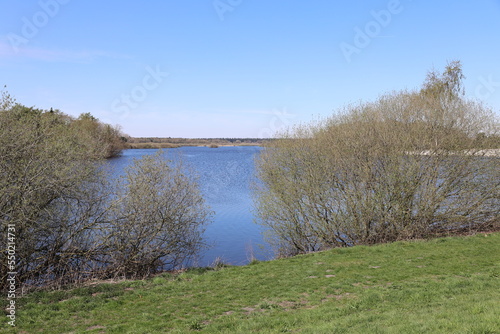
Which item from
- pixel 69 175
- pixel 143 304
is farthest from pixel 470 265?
pixel 69 175

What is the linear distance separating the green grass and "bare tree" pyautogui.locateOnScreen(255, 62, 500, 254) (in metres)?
3.71

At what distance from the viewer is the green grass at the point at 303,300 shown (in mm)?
6762

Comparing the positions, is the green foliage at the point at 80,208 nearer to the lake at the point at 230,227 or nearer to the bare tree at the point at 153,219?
the bare tree at the point at 153,219

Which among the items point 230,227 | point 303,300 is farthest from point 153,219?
point 230,227

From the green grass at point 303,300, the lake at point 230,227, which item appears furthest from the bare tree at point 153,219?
the green grass at point 303,300

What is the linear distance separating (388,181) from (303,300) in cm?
967

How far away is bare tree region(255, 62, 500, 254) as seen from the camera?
16.9 m

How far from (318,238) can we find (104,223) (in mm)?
9895

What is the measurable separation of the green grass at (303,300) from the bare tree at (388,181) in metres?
3.71
